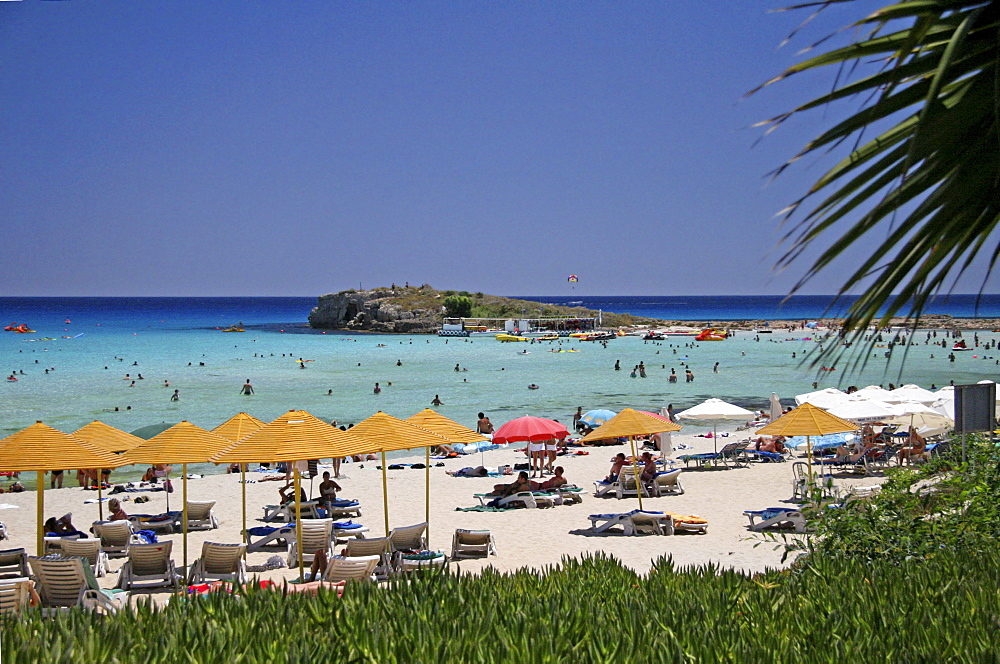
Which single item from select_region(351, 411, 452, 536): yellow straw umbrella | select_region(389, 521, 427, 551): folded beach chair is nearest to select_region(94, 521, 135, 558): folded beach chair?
select_region(351, 411, 452, 536): yellow straw umbrella

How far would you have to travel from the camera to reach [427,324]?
106 m

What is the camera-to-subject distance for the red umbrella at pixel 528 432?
17.8m

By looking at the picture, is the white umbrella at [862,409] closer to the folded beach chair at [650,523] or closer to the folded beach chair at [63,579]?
the folded beach chair at [650,523]

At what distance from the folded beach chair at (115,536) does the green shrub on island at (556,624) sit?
9.34 metres

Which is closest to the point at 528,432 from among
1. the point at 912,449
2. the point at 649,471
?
the point at 649,471

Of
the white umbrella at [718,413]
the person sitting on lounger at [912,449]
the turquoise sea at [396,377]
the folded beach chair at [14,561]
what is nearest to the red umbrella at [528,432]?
the white umbrella at [718,413]

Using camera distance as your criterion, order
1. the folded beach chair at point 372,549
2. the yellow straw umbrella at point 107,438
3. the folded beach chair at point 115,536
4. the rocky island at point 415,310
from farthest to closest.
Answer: the rocky island at point 415,310 < the folded beach chair at point 115,536 < the yellow straw umbrella at point 107,438 < the folded beach chair at point 372,549

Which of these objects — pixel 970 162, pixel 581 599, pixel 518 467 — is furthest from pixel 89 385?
pixel 970 162

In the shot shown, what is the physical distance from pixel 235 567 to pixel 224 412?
86.6 ft

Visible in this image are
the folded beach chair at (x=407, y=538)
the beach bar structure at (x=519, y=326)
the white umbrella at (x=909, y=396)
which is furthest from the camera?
the beach bar structure at (x=519, y=326)

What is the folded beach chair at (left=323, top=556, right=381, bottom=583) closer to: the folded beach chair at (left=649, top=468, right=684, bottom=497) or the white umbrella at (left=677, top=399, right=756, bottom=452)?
the folded beach chair at (left=649, top=468, right=684, bottom=497)

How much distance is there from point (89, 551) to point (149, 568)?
1.30 meters

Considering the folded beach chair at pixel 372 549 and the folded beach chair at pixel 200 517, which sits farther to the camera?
the folded beach chair at pixel 200 517

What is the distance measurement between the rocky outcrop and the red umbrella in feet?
287
